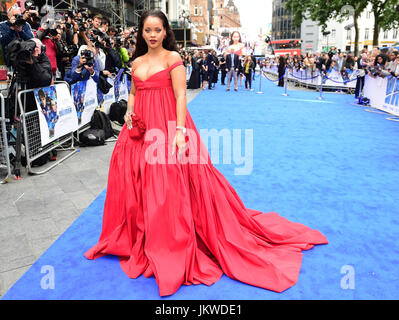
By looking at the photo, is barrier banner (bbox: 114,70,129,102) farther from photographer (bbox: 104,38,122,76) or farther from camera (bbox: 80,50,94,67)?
camera (bbox: 80,50,94,67)

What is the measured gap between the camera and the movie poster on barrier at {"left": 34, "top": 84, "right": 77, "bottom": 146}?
5.41 metres

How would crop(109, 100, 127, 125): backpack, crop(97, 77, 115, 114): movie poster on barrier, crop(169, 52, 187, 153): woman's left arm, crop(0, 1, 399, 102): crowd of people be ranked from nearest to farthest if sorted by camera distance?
1. crop(169, 52, 187, 153): woman's left arm
2. crop(0, 1, 399, 102): crowd of people
3. crop(97, 77, 115, 114): movie poster on barrier
4. crop(109, 100, 127, 125): backpack

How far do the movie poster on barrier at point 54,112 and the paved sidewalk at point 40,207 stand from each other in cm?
50

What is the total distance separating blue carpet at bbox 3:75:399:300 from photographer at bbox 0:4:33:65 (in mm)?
2751

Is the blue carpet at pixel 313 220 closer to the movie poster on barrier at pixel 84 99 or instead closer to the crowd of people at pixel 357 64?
the movie poster on barrier at pixel 84 99

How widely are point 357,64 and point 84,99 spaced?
47.1 feet

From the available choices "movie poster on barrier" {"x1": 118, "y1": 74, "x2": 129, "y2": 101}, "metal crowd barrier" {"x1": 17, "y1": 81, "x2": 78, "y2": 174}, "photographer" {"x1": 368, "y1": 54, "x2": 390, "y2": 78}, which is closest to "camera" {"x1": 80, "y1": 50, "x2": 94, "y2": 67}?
"metal crowd barrier" {"x1": 17, "y1": 81, "x2": 78, "y2": 174}

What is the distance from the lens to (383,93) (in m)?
12.0

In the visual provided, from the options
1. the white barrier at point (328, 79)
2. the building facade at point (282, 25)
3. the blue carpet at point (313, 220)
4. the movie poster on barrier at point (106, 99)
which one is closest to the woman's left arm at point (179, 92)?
the blue carpet at point (313, 220)

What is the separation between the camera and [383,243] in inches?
130

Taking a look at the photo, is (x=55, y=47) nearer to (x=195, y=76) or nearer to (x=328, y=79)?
(x=195, y=76)

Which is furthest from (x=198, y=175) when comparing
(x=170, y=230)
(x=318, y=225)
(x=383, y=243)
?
(x=383, y=243)
